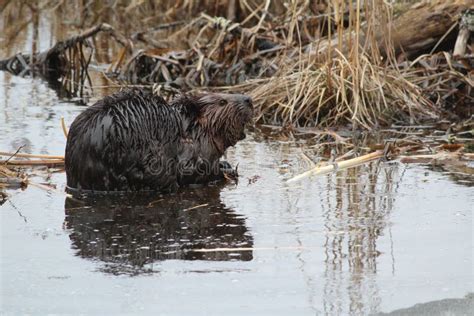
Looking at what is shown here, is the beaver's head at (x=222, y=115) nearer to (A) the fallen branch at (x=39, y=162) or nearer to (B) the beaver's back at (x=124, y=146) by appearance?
(B) the beaver's back at (x=124, y=146)

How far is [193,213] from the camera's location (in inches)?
225

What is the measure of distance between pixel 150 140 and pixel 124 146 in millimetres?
185

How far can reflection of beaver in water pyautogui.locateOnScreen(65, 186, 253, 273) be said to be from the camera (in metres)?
4.86

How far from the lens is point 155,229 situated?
210 inches

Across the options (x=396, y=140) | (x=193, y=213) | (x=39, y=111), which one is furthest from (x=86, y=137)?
(x=39, y=111)

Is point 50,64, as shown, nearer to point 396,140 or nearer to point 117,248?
point 396,140

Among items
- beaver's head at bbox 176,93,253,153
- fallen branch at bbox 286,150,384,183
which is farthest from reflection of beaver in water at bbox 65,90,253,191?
fallen branch at bbox 286,150,384,183

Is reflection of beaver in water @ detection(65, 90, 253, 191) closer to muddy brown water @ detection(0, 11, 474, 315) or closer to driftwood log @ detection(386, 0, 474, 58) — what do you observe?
muddy brown water @ detection(0, 11, 474, 315)

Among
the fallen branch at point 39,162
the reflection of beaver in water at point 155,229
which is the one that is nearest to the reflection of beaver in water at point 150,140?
the reflection of beaver in water at point 155,229

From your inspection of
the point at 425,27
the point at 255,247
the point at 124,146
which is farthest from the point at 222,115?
the point at 425,27

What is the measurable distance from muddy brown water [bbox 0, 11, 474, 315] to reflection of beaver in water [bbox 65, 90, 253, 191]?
0.14m

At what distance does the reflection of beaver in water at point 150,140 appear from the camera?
5965mm

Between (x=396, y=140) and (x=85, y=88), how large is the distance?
423 centimetres

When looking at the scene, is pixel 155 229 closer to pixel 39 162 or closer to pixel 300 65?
pixel 39 162
